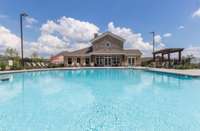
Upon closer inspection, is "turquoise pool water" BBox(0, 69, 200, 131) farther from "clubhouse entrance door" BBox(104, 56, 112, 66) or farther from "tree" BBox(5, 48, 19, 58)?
"tree" BBox(5, 48, 19, 58)

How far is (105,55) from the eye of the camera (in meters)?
31.1

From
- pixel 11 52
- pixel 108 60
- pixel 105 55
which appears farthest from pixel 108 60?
pixel 11 52

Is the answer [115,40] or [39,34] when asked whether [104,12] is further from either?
[39,34]

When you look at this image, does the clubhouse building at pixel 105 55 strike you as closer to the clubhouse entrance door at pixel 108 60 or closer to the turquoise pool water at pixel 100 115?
the clubhouse entrance door at pixel 108 60

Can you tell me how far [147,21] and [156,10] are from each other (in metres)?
4.16

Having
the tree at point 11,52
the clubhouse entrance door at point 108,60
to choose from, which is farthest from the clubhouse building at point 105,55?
the tree at point 11,52

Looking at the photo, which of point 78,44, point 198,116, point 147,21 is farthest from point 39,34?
point 198,116

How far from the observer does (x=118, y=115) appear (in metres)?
5.35

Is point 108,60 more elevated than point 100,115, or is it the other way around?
point 108,60

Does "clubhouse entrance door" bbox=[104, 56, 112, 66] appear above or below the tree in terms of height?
below

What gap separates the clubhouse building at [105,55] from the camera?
102 ft

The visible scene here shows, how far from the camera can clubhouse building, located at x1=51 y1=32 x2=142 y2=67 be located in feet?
102

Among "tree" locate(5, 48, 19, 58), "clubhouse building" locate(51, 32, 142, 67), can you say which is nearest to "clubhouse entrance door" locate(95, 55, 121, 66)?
"clubhouse building" locate(51, 32, 142, 67)

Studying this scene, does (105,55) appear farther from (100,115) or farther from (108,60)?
(100,115)
